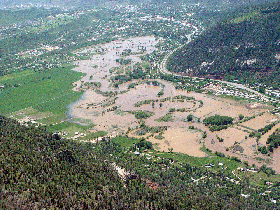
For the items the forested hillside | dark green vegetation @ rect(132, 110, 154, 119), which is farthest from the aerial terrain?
dark green vegetation @ rect(132, 110, 154, 119)

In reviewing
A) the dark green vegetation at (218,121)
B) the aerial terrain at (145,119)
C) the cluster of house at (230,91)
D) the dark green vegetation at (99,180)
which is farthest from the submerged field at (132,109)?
the dark green vegetation at (99,180)

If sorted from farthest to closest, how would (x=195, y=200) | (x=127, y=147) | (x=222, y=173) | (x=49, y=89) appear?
(x=49, y=89) < (x=127, y=147) < (x=222, y=173) < (x=195, y=200)

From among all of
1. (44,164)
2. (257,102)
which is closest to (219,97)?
(257,102)

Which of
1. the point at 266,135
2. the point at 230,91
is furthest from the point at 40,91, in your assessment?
the point at 266,135

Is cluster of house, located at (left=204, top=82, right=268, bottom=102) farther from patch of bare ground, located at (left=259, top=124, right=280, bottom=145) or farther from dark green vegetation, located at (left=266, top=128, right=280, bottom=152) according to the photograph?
dark green vegetation, located at (left=266, top=128, right=280, bottom=152)

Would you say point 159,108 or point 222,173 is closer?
point 222,173

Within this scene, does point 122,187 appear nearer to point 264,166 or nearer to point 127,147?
point 127,147
